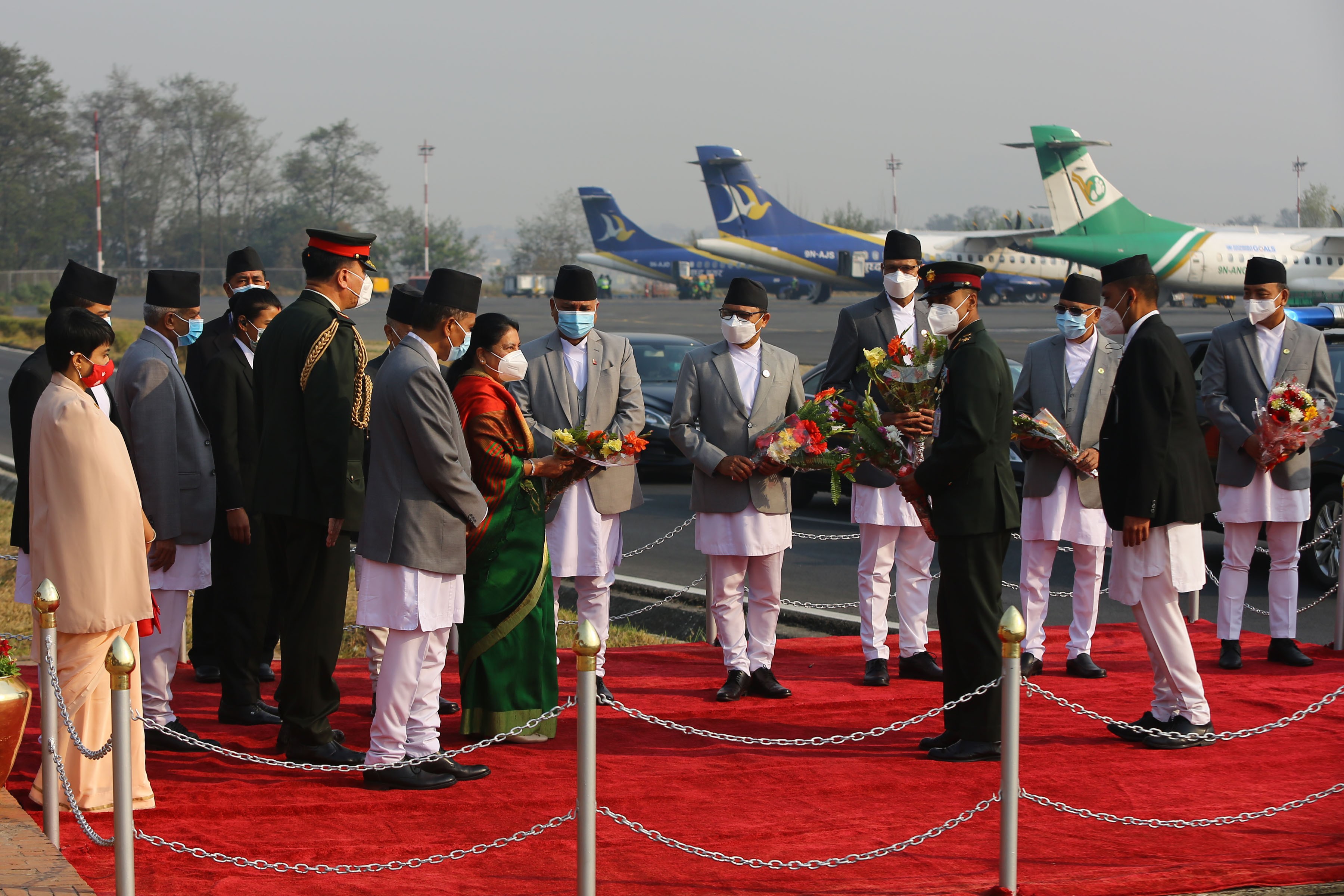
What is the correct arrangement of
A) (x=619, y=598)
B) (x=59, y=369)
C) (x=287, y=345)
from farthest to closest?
1. (x=619, y=598)
2. (x=287, y=345)
3. (x=59, y=369)

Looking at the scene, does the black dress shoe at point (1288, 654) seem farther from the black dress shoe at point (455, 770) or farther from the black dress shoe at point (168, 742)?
the black dress shoe at point (168, 742)

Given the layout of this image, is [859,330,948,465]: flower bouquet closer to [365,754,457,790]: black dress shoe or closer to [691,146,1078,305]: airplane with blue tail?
[365,754,457,790]: black dress shoe

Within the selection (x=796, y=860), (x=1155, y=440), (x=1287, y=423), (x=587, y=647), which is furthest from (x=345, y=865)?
(x=1287, y=423)

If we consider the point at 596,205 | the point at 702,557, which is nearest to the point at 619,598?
the point at 702,557

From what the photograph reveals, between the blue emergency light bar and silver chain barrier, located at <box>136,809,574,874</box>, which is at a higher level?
the blue emergency light bar

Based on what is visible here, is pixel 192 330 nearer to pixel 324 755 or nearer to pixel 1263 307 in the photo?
pixel 324 755

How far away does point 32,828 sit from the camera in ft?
15.7

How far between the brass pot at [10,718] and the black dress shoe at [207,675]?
87.4 inches

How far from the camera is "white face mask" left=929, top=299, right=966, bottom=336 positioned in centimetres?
617

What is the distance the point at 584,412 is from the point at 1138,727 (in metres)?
3.08

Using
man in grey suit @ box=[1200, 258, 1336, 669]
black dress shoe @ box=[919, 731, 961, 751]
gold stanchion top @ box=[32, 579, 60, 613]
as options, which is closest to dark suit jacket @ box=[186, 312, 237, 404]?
gold stanchion top @ box=[32, 579, 60, 613]

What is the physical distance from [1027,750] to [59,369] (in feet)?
14.0

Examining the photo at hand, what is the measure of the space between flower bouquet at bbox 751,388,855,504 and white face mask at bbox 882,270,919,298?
0.84 m

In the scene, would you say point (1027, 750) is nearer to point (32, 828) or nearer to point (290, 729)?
point (290, 729)
